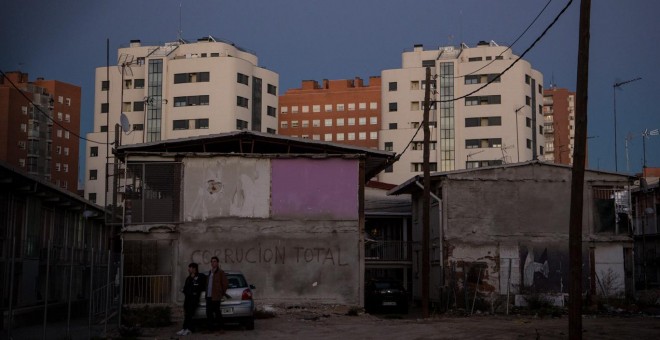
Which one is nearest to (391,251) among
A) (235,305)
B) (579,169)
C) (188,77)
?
(235,305)

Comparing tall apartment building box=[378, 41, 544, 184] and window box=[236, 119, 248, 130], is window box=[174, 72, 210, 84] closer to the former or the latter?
window box=[236, 119, 248, 130]

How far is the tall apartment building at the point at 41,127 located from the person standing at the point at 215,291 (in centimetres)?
9758

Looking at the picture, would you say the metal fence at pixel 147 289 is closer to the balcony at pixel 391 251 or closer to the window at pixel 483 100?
the balcony at pixel 391 251

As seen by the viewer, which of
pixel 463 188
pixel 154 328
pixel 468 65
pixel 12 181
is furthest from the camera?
pixel 468 65

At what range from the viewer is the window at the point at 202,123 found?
283 ft

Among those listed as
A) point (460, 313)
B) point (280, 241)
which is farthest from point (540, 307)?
point (280, 241)

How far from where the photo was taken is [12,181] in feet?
82.9

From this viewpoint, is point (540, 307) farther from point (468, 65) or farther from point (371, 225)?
point (468, 65)

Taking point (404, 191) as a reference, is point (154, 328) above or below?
below

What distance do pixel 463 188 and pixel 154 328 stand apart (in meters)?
16.5

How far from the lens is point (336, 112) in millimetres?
130250

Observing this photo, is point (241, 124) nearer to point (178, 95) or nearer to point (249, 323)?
point (178, 95)

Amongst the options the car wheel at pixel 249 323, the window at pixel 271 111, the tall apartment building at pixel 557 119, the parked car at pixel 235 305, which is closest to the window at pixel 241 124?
the window at pixel 271 111

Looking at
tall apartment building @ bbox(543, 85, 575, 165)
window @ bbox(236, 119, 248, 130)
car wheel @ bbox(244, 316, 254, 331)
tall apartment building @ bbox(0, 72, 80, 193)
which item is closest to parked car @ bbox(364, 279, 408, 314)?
car wheel @ bbox(244, 316, 254, 331)
